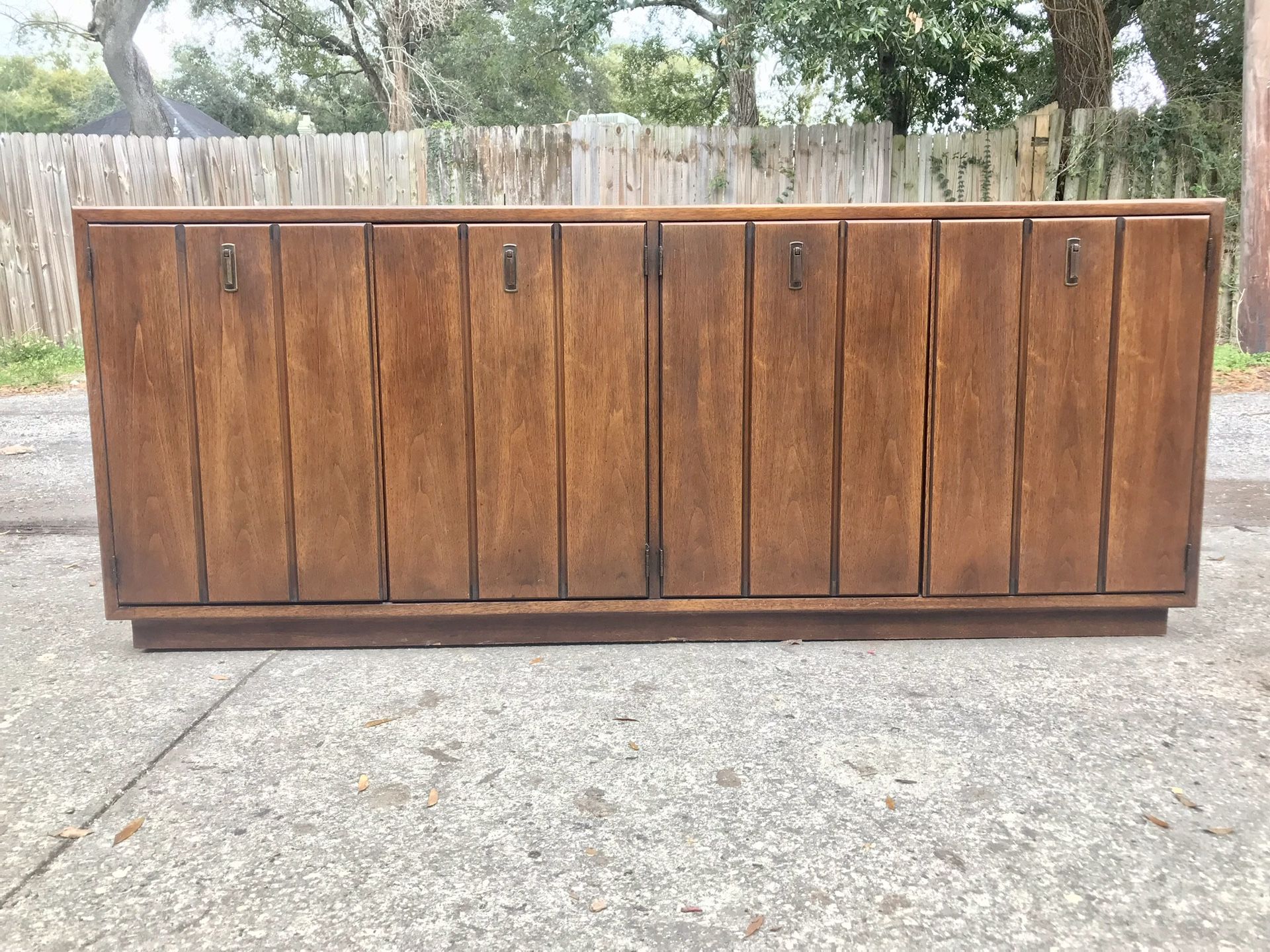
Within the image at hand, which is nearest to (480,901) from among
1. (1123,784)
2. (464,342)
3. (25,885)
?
(25,885)

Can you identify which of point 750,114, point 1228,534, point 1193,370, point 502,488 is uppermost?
point 750,114

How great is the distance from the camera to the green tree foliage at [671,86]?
63.4ft

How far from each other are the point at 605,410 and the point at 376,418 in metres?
0.70

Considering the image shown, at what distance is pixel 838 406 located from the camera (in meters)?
3.13

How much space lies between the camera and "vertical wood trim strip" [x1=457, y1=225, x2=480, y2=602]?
3.05 m

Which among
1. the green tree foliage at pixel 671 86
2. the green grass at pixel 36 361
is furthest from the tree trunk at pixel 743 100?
the green grass at pixel 36 361

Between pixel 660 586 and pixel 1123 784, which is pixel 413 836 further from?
pixel 1123 784

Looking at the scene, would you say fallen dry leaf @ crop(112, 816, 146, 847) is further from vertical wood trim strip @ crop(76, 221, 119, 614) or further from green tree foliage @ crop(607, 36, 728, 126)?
green tree foliage @ crop(607, 36, 728, 126)

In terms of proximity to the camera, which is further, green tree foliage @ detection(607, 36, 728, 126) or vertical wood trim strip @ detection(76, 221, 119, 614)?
green tree foliage @ detection(607, 36, 728, 126)

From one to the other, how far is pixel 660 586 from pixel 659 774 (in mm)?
910

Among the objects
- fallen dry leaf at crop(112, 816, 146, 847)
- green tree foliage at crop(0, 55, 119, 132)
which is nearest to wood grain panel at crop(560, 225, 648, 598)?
fallen dry leaf at crop(112, 816, 146, 847)

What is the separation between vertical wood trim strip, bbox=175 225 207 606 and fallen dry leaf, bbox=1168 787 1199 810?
2711 millimetres

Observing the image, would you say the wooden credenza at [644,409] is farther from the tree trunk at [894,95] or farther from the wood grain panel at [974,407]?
the tree trunk at [894,95]

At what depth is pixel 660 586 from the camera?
319 cm
